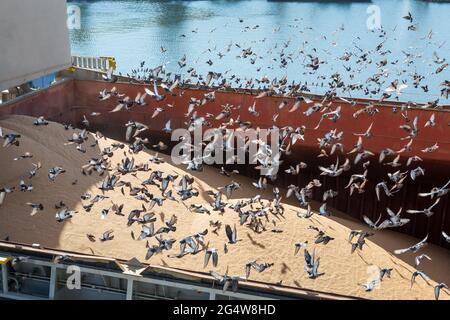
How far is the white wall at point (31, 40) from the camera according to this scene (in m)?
17.7

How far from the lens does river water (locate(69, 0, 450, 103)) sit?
1663 inches

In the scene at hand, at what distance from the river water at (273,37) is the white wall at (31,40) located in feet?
58.2

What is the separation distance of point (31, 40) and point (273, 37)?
123 feet

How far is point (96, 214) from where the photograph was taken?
1327 cm

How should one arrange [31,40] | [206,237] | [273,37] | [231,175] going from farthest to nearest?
[273,37], [31,40], [231,175], [206,237]

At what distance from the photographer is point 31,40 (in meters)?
19.1

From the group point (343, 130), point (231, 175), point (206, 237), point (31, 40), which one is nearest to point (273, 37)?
point (31, 40)

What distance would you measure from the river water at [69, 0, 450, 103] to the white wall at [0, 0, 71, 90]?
17.7 metres

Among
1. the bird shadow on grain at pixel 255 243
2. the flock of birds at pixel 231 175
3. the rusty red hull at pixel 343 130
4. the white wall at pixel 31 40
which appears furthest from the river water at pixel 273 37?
the bird shadow on grain at pixel 255 243

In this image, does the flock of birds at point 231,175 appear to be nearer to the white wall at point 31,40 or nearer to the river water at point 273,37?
the white wall at point 31,40

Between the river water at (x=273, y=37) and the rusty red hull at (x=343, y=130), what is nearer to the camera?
the rusty red hull at (x=343, y=130)

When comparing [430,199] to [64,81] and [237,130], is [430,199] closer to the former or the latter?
[237,130]

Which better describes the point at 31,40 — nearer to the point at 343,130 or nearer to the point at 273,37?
the point at 343,130

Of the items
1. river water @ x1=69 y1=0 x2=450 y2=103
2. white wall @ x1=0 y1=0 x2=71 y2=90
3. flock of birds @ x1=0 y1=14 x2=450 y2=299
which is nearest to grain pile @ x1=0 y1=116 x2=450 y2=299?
flock of birds @ x1=0 y1=14 x2=450 y2=299
